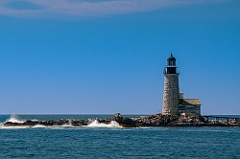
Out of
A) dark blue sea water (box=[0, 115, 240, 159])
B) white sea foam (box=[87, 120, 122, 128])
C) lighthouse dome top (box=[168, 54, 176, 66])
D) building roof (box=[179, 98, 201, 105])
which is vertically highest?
lighthouse dome top (box=[168, 54, 176, 66])

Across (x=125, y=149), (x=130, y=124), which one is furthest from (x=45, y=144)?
(x=130, y=124)

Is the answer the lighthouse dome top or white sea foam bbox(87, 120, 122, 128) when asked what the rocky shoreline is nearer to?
white sea foam bbox(87, 120, 122, 128)

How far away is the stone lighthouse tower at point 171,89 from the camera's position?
104750mm

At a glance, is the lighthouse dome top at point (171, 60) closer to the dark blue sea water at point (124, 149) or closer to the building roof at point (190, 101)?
the building roof at point (190, 101)

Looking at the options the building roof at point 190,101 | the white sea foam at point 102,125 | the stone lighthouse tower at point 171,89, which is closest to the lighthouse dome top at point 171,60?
the stone lighthouse tower at point 171,89

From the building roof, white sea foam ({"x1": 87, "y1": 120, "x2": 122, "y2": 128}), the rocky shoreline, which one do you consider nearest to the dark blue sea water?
the rocky shoreline

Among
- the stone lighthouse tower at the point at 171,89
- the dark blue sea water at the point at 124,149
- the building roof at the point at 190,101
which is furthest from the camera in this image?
the building roof at the point at 190,101

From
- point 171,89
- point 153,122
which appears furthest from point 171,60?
point 153,122

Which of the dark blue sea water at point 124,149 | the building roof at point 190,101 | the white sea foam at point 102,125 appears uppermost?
the building roof at point 190,101

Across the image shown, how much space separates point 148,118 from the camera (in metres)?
110

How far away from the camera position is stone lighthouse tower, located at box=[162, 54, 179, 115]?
104750 mm

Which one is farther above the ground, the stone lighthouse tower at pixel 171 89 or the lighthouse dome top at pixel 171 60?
the lighthouse dome top at pixel 171 60

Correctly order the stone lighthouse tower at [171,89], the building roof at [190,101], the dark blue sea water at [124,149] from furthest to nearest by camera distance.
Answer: the building roof at [190,101] < the stone lighthouse tower at [171,89] < the dark blue sea water at [124,149]

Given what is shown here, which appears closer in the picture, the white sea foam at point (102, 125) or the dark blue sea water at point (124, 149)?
the dark blue sea water at point (124, 149)
